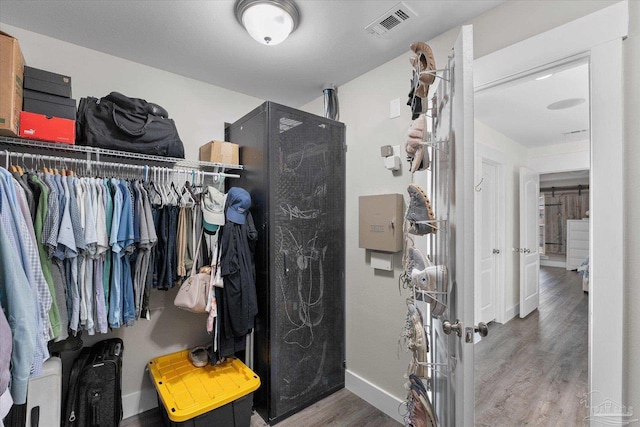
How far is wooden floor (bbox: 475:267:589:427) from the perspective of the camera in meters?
1.85

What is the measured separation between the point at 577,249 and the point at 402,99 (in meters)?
2.51

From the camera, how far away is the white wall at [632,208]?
106 cm

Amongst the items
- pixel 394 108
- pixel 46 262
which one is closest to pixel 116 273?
pixel 46 262

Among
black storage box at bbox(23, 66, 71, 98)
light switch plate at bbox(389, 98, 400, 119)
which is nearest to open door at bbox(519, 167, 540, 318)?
light switch plate at bbox(389, 98, 400, 119)

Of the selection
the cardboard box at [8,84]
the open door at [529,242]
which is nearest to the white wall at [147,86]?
the cardboard box at [8,84]

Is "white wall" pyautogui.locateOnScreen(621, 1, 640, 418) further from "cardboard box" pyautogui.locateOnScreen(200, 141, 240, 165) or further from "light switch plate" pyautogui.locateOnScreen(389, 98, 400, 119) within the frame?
"cardboard box" pyautogui.locateOnScreen(200, 141, 240, 165)

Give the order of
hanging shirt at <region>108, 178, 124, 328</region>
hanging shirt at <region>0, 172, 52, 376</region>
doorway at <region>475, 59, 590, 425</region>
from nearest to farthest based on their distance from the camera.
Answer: hanging shirt at <region>0, 172, 52, 376</region> < hanging shirt at <region>108, 178, 124, 328</region> < doorway at <region>475, 59, 590, 425</region>

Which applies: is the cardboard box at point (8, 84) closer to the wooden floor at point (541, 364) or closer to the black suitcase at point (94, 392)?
the black suitcase at point (94, 392)

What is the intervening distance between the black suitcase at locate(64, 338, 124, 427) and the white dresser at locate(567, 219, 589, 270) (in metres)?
3.87

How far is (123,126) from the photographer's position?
1.65 m

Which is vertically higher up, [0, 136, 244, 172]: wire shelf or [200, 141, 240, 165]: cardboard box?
[200, 141, 240, 165]: cardboard box

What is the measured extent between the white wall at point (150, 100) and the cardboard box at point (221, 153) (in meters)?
0.21

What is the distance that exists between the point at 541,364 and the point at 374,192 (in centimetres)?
198

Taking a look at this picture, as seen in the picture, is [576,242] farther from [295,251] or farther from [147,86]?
[147,86]
